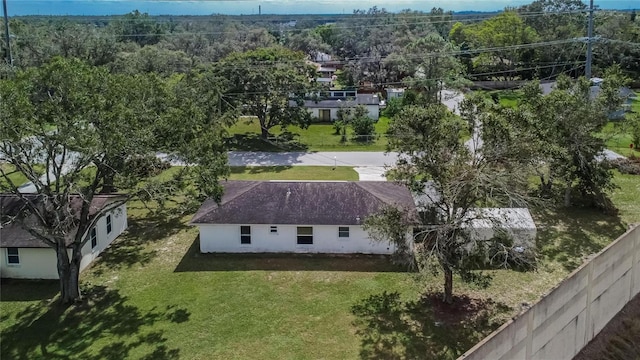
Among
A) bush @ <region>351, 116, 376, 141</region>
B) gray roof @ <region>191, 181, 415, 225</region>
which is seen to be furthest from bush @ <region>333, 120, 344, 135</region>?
gray roof @ <region>191, 181, 415, 225</region>

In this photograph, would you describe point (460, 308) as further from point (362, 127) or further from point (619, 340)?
point (362, 127)

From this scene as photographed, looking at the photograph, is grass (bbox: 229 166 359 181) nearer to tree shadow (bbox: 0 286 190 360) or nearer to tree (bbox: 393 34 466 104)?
tree shadow (bbox: 0 286 190 360)

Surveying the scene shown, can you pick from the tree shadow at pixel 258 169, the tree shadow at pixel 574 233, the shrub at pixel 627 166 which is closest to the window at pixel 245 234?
the tree shadow at pixel 574 233

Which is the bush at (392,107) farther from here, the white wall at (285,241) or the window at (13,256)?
the window at (13,256)

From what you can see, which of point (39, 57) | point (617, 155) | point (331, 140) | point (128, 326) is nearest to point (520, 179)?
point (128, 326)

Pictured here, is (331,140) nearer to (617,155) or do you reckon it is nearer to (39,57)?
(617,155)

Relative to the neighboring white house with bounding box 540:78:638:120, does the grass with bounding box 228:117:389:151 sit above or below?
below

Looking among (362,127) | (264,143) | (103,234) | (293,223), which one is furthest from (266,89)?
(293,223)

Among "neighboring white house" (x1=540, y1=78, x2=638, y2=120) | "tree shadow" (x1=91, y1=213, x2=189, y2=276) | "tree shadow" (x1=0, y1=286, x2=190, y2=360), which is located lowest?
"tree shadow" (x1=0, y1=286, x2=190, y2=360)
